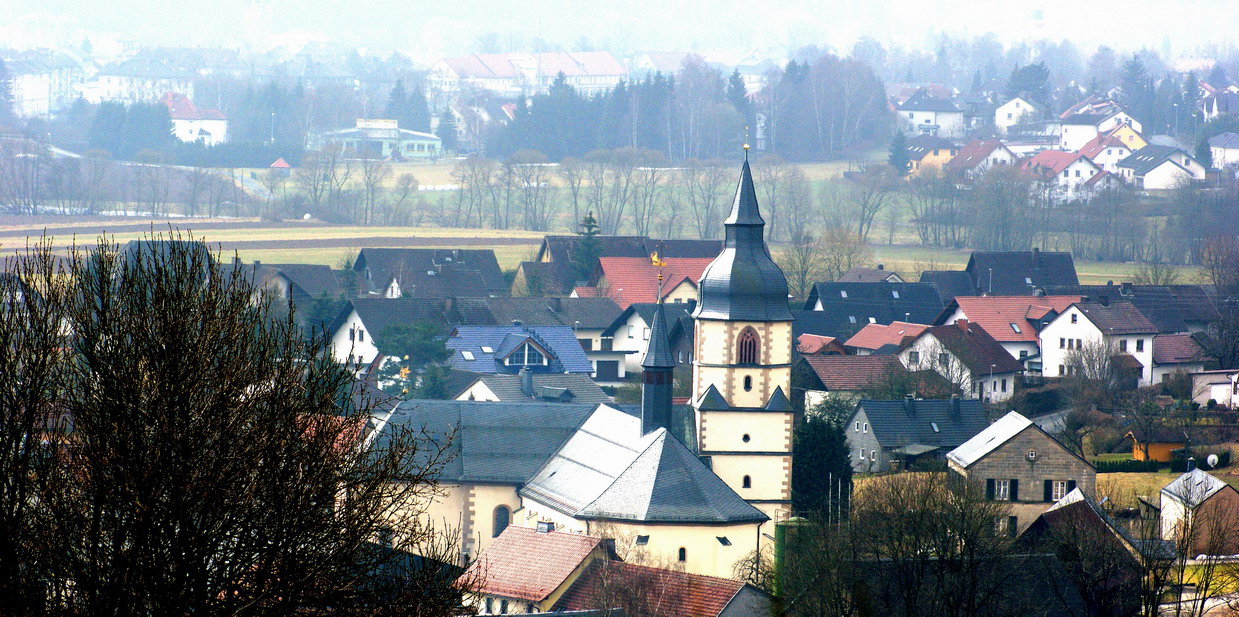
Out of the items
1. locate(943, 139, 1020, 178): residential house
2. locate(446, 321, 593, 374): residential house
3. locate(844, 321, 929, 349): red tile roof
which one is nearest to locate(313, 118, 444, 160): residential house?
locate(943, 139, 1020, 178): residential house

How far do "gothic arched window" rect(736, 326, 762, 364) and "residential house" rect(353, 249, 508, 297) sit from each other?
136ft

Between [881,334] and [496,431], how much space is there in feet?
85.6

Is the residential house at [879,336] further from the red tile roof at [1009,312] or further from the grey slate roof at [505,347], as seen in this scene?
the grey slate roof at [505,347]

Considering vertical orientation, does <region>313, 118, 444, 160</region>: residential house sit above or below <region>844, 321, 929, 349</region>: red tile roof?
above

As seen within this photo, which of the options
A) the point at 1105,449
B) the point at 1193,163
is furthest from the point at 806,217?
the point at 1105,449

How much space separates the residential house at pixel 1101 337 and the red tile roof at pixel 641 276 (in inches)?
655

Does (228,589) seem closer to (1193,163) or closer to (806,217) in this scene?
(806,217)

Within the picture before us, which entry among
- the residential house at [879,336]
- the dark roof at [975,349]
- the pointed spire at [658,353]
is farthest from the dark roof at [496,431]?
the residential house at [879,336]

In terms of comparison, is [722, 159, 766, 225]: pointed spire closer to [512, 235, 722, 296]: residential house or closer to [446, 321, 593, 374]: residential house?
[446, 321, 593, 374]: residential house

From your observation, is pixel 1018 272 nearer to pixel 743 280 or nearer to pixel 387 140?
pixel 743 280

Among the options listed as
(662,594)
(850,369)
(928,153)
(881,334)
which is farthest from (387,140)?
(662,594)

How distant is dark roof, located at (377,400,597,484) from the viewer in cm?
5134

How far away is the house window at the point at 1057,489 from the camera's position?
2039 inches

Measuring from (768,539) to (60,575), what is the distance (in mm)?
27913
